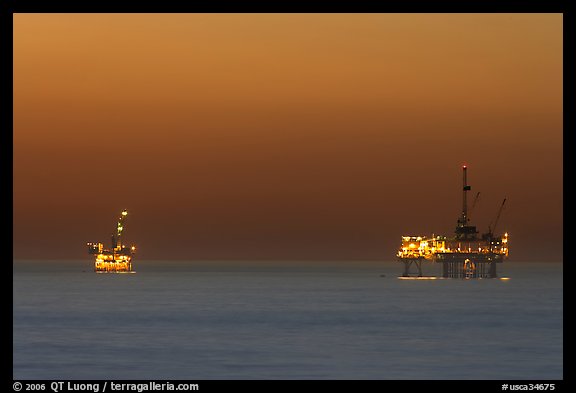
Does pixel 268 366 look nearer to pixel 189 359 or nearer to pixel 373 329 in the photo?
pixel 189 359

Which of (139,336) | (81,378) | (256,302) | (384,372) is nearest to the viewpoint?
(81,378)

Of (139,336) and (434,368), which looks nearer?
(434,368)

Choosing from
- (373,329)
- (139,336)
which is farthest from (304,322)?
(139,336)

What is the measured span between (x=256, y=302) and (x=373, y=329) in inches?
2034

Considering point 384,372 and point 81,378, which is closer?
point 81,378
